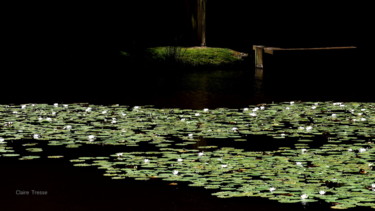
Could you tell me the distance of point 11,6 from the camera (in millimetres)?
22000

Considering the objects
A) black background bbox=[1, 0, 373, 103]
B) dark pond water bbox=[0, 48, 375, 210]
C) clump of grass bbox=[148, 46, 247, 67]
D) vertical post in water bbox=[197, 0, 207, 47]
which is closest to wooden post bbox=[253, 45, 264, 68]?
dark pond water bbox=[0, 48, 375, 210]

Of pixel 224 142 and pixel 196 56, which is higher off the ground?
pixel 196 56

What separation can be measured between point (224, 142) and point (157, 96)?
572 cm

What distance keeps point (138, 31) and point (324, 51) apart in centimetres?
669

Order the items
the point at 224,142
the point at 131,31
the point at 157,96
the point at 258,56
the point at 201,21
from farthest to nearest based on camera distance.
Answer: the point at 131,31, the point at 201,21, the point at 258,56, the point at 157,96, the point at 224,142

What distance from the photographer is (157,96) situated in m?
14.7

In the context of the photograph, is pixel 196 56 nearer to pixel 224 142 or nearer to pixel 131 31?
pixel 131 31

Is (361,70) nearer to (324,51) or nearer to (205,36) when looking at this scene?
(324,51)

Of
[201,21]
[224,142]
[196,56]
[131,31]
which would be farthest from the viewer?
[131,31]

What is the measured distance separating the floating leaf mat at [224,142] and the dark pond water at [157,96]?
237 mm

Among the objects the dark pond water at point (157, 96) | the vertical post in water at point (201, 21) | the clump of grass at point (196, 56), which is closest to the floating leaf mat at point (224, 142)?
the dark pond water at point (157, 96)

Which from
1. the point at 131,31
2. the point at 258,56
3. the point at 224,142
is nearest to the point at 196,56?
the point at 258,56

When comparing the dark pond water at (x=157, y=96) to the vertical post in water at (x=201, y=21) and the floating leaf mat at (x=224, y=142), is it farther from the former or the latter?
the vertical post in water at (x=201, y=21)

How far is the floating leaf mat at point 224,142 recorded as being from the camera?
6.78 meters
